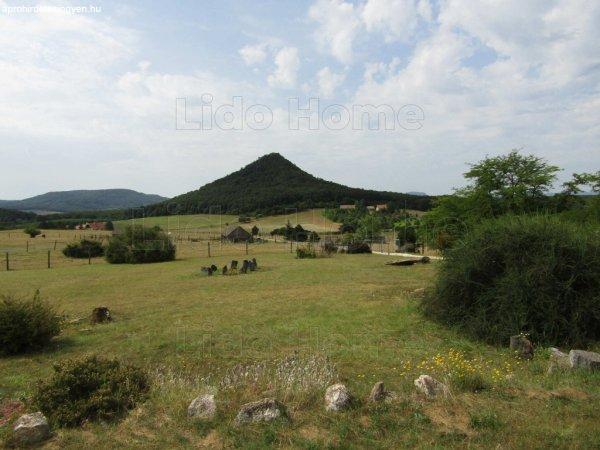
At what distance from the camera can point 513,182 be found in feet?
94.1

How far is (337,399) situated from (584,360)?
4.50 m

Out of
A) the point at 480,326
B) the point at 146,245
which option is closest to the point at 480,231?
the point at 480,326

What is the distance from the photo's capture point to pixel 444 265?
12.2m

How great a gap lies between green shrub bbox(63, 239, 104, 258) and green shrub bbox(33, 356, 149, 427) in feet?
142

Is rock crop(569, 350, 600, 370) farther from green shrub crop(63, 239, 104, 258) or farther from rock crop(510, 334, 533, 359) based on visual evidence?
green shrub crop(63, 239, 104, 258)

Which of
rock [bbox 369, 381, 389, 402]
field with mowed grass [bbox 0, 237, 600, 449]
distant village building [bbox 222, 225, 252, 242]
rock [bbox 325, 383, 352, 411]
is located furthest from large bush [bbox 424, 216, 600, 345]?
distant village building [bbox 222, 225, 252, 242]

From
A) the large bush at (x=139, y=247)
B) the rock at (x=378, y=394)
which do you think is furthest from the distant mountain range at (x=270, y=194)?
the rock at (x=378, y=394)

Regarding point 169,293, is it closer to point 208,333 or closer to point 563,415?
point 208,333

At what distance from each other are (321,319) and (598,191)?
24304 millimetres

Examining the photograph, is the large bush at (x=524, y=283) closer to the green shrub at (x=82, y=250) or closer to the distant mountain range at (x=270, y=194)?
the green shrub at (x=82, y=250)

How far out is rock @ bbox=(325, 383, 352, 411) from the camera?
5469mm

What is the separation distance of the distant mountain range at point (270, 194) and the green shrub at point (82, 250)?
5297 cm

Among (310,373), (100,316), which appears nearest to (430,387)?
(310,373)

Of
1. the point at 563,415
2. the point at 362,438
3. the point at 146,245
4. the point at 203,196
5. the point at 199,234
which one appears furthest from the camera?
the point at 203,196
